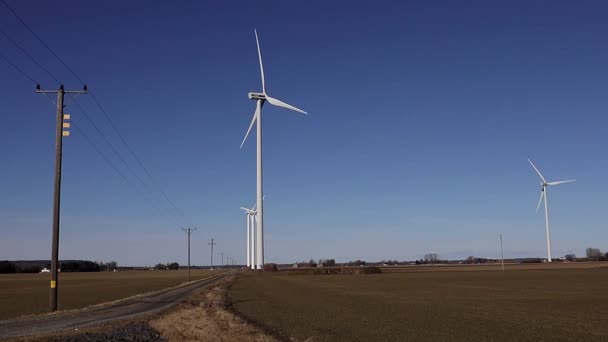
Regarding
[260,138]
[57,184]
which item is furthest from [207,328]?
[260,138]

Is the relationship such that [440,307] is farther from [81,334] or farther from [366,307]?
[81,334]

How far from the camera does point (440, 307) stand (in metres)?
42.4

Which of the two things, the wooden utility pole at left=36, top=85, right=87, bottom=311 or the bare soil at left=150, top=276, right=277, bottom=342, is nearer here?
the bare soil at left=150, top=276, right=277, bottom=342

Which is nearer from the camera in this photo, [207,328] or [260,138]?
[207,328]

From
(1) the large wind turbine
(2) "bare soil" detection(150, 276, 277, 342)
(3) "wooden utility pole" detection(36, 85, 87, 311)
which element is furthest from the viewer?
(1) the large wind turbine

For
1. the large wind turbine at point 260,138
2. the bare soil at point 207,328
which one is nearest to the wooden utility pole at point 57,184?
the bare soil at point 207,328

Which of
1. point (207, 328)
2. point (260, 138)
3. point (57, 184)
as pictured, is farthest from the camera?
point (260, 138)

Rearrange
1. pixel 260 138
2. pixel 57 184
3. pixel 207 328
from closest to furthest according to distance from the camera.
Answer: pixel 207 328 → pixel 57 184 → pixel 260 138

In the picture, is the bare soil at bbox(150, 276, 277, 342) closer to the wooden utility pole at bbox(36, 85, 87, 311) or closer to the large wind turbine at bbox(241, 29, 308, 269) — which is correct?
the wooden utility pole at bbox(36, 85, 87, 311)

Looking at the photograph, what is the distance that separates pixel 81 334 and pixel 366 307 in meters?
24.1

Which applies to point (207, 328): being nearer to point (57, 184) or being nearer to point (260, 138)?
point (57, 184)

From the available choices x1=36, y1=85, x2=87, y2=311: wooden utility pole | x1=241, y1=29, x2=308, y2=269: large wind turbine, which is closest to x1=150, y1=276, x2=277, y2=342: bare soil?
x1=36, y1=85, x2=87, y2=311: wooden utility pole

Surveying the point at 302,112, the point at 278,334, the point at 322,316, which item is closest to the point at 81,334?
the point at 278,334

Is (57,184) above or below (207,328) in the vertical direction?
above
